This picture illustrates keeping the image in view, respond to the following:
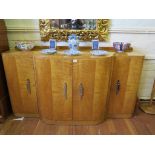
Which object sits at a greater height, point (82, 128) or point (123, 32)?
point (123, 32)

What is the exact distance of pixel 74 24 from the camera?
2.08m

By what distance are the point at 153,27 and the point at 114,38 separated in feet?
1.82

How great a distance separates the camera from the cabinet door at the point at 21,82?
186 cm

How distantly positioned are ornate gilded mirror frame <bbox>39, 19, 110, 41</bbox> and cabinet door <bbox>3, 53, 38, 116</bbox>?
0.49m

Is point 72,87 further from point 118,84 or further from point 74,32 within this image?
point 74,32

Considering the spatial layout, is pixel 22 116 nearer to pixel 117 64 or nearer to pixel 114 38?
pixel 117 64

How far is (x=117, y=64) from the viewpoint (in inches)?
73.6

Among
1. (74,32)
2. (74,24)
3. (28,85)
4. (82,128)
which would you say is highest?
(74,24)

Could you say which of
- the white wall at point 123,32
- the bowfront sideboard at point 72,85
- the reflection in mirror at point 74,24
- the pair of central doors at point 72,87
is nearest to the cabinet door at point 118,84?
the bowfront sideboard at point 72,85

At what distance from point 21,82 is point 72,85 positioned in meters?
0.68

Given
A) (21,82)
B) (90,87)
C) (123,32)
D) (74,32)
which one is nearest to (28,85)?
(21,82)

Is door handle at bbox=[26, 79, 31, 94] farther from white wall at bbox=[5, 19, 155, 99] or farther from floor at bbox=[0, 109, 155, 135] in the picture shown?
white wall at bbox=[5, 19, 155, 99]

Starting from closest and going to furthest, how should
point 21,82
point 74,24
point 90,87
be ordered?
1. point 90,87
2. point 21,82
3. point 74,24

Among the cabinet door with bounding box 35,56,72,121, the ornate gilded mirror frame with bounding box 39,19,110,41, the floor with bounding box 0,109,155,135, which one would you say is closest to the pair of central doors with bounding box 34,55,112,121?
the cabinet door with bounding box 35,56,72,121
